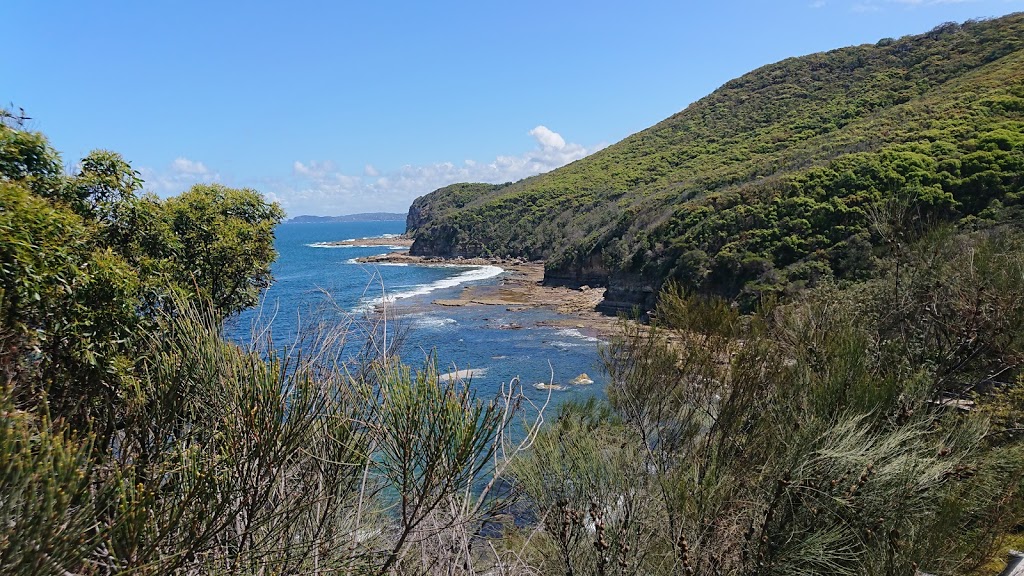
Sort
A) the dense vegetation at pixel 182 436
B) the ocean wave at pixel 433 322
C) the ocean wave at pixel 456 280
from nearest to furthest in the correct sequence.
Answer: the dense vegetation at pixel 182 436 → the ocean wave at pixel 433 322 → the ocean wave at pixel 456 280

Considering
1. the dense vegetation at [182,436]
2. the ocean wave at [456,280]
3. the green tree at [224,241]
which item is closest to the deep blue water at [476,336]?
the ocean wave at [456,280]

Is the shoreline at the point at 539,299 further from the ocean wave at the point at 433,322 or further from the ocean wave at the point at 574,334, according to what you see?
the ocean wave at the point at 433,322

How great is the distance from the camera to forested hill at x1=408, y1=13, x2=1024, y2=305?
28062 mm

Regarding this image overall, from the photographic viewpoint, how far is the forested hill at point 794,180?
2806cm

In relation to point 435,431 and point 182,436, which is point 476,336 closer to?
point 182,436

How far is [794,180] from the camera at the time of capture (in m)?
36.4

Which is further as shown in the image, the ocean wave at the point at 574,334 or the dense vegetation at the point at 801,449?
the ocean wave at the point at 574,334

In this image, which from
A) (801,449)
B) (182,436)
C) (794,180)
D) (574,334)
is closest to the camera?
(182,436)

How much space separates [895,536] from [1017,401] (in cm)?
579

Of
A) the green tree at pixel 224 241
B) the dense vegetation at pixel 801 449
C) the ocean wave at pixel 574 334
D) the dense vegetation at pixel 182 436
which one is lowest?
the ocean wave at pixel 574 334

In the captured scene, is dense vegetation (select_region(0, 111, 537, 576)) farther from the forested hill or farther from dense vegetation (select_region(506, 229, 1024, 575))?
the forested hill

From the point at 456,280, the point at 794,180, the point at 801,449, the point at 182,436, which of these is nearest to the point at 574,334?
the point at 794,180

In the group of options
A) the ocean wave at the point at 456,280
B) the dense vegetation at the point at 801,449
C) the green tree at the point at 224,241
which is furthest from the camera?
the ocean wave at the point at 456,280

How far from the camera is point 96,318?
462 centimetres
